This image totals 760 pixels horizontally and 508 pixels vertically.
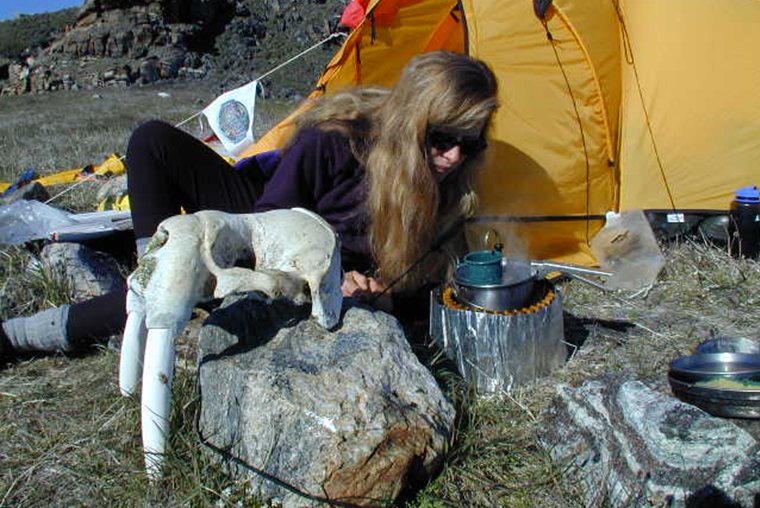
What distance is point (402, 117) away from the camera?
235cm

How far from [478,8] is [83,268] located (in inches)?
91.4

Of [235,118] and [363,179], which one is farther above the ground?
[363,179]

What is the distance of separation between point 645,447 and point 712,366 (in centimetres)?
62

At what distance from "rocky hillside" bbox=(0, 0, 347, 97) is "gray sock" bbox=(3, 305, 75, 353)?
920 inches

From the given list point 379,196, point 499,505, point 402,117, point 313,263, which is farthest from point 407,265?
point 499,505

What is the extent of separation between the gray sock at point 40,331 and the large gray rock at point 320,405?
2.93 feet

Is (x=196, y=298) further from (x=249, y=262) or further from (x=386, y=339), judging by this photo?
(x=386, y=339)

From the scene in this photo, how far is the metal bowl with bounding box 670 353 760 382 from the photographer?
1.89 meters

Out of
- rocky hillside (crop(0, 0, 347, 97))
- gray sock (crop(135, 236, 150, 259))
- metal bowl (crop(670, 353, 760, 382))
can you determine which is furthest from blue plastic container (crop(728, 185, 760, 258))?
rocky hillside (crop(0, 0, 347, 97))

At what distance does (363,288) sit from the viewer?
8.04 feet

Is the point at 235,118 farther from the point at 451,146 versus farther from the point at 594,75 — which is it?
the point at 451,146

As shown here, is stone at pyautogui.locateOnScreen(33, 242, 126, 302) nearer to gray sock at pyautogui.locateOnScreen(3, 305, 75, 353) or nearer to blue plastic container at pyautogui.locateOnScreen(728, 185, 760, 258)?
gray sock at pyautogui.locateOnScreen(3, 305, 75, 353)

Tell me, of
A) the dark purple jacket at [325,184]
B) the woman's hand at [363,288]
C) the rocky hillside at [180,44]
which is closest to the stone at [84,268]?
the dark purple jacket at [325,184]

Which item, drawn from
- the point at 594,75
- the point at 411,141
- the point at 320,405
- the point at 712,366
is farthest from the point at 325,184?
the point at 594,75
